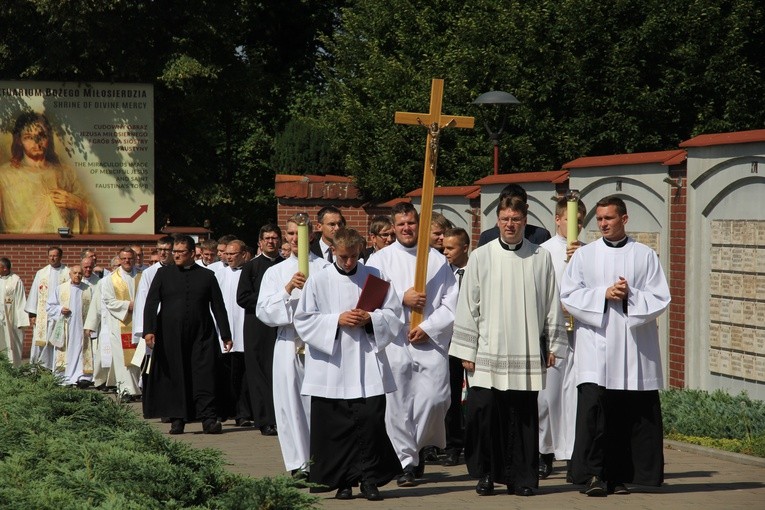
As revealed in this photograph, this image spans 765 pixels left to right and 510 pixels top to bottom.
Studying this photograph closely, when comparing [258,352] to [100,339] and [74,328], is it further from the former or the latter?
[74,328]

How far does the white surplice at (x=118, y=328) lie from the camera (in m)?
18.9

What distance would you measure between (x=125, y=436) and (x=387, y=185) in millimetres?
17615

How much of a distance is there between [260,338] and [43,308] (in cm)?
911

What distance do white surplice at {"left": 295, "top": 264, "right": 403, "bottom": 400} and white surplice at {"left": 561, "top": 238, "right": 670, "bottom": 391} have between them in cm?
119

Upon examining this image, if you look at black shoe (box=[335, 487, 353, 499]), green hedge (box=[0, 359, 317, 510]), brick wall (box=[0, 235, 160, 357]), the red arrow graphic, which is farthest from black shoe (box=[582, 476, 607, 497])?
the red arrow graphic

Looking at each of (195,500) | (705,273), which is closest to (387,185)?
(705,273)

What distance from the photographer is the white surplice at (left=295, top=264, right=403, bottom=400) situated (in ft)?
31.1

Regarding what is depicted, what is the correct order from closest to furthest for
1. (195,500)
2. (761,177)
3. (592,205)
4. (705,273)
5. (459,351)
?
(195,500)
(459,351)
(761,177)
(705,273)
(592,205)

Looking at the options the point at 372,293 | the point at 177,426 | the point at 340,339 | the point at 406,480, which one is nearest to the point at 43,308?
the point at 177,426

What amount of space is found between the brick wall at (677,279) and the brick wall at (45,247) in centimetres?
1623

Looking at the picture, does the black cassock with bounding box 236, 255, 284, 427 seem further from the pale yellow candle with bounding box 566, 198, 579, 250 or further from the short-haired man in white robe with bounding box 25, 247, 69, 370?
the short-haired man in white robe with bounding box 25, 247, 69, 370

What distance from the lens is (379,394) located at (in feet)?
31.2

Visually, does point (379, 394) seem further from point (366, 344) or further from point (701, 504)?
point (701, 504)


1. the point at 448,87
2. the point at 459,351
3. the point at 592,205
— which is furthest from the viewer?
the point at 448,87
